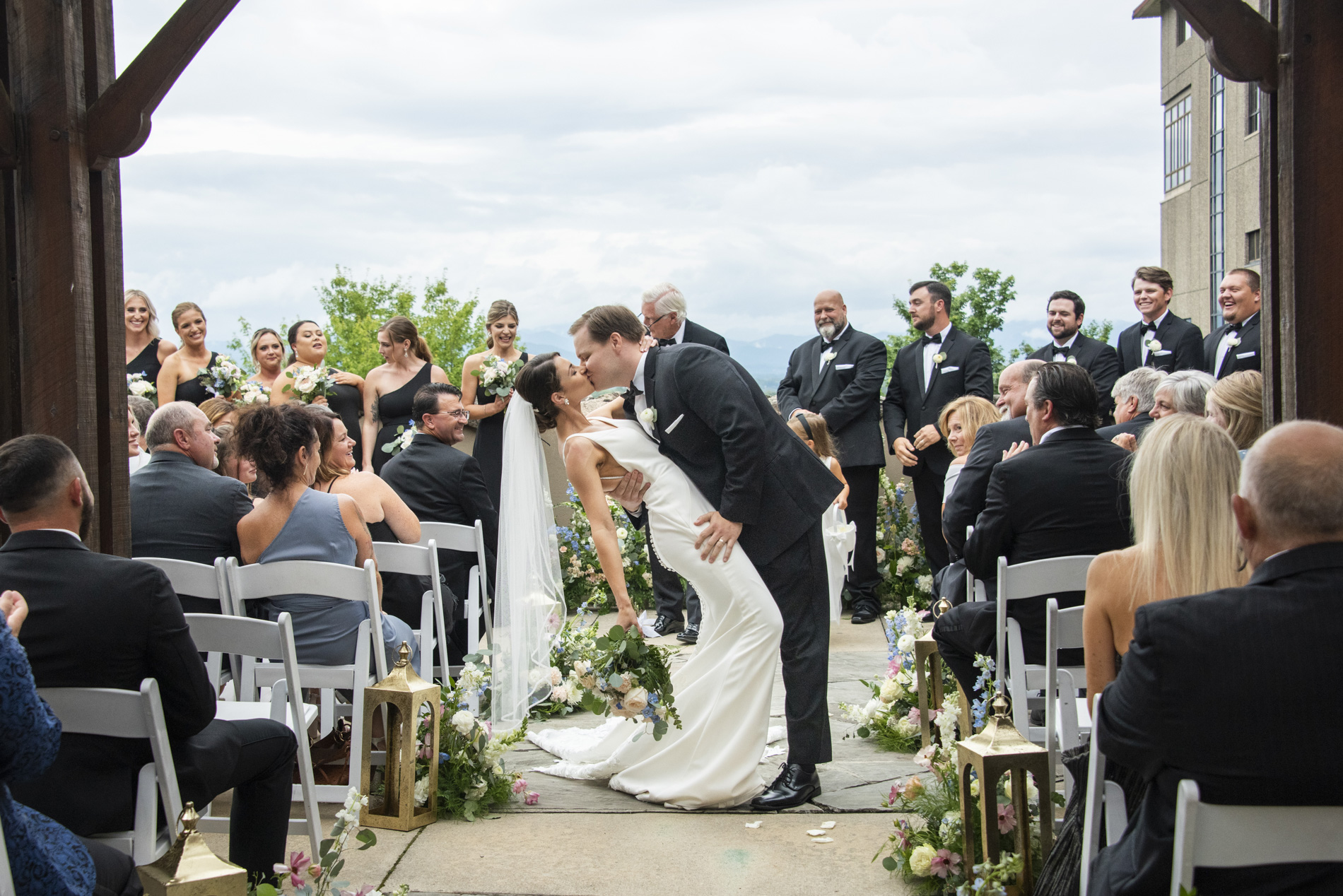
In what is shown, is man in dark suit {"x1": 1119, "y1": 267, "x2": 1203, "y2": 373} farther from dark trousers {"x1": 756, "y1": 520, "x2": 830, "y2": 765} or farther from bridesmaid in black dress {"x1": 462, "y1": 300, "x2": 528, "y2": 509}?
bridesmaid in black dress {"x1": 462, "y1": 300, "x2": 528, "y2": 509}

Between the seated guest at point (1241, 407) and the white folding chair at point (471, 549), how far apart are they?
3186 mm

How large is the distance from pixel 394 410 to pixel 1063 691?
19.5ft

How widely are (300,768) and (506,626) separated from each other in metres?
2.69

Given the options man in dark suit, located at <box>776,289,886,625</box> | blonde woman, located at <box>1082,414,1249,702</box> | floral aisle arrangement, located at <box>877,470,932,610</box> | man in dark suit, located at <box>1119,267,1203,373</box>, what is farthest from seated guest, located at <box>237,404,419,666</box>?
man in dark suit, located at <box>1119,267,1203,373</box>

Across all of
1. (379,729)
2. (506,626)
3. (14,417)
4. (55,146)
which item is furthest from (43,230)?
(506,626)

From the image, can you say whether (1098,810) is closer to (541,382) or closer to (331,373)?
(541,382)

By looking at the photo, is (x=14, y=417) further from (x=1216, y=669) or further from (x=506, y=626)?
(x=1216, y=669)

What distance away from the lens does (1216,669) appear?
1.95 metres

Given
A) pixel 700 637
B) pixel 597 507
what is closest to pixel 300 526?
pixel 597 507

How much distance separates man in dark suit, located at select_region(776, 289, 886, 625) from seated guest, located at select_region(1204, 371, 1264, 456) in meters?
3.68

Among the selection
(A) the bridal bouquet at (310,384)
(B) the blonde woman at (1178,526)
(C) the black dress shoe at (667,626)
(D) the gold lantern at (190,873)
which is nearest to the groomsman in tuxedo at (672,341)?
(C) the black dress shoe at (667,626)

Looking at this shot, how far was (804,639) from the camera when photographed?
4.17 metres

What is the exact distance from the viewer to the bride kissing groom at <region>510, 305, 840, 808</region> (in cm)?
411

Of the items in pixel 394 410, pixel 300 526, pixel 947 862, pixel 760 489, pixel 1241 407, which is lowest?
pixel 947 862
